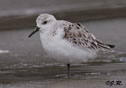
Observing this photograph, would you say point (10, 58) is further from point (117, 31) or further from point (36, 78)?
point (117, 31)

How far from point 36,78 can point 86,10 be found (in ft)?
20.1

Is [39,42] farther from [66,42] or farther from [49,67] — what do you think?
[66,42]

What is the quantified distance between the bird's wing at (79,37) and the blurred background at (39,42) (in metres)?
0.45

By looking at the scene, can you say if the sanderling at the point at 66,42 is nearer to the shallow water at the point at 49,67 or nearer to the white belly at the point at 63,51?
the white belly at the point at 63,51

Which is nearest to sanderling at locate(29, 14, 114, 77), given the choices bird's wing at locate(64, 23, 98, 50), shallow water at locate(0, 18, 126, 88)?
bird's wing at locate(64, 23, 98, 50)

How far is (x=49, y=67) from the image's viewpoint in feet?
25.2

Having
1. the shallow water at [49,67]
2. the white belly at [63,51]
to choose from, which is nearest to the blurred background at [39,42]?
the shallow water at [49,67]

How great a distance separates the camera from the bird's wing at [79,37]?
6.97 meters

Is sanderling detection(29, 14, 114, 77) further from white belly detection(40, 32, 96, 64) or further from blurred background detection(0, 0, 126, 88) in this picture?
blurred background detection(0, 0, 126, 88)

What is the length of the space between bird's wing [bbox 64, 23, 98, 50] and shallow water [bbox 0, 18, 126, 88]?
0.45m

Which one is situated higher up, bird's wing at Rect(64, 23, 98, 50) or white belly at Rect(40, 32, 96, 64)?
bird's wing at Rect(64, 23, 98, 50)

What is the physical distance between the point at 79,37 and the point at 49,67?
2.94 feet

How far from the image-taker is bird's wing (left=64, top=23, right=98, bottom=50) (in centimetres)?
697

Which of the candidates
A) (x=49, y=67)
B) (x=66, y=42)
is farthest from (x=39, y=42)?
(x=66, y=42)
